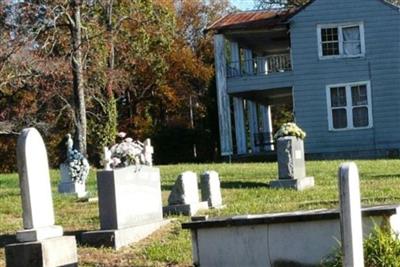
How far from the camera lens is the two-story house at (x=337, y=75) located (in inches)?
1359

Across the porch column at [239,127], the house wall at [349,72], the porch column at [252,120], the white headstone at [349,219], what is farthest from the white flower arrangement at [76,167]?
the porch column at [252,120]

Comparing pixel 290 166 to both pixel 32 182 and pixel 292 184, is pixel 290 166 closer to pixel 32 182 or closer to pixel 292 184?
pixel 292 184

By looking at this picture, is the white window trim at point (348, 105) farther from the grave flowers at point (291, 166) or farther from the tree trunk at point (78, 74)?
the grave flowers at point (291, 166)

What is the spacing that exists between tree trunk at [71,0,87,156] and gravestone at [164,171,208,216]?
16414mm

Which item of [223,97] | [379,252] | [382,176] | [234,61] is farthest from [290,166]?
[234,61]

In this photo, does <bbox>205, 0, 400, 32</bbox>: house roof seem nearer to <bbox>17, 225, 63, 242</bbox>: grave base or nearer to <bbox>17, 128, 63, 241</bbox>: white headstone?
<bbox>17, 128, 63, 241</bbox>: white headstone

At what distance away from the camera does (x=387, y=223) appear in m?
8.95

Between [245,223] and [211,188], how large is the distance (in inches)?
257

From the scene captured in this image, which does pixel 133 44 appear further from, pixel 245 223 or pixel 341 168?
pixel 341 168

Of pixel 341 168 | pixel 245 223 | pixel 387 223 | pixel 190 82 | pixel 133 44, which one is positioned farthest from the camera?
pixel 190 82

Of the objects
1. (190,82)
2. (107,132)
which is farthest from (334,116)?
(190,82)

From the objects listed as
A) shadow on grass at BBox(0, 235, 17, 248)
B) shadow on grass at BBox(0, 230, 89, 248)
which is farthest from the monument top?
shadow on grass at BBox(0, 235, 17, 248)

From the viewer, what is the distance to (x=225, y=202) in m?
16.5

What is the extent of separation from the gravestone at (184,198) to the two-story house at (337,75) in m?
20.0
